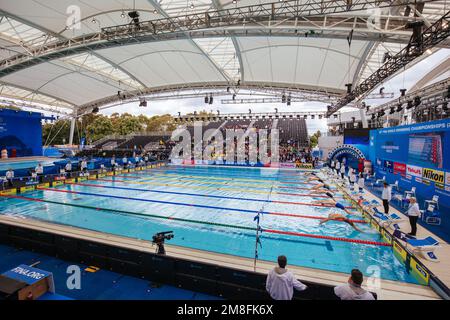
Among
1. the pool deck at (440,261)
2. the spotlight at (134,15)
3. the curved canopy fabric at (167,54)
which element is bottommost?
the pool deck at (440,261)

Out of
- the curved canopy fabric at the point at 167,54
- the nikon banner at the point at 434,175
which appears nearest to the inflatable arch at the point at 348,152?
the curved canopy fabric at the point at 167,54

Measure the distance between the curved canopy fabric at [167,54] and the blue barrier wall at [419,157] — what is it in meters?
4.74

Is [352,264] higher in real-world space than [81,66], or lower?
lower

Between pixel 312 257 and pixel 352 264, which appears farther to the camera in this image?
pixel 312 257

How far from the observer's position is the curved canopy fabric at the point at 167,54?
39.0 ft

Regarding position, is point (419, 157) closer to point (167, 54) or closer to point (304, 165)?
point (304, 165)

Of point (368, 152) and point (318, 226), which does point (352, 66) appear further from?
point (318, 226)

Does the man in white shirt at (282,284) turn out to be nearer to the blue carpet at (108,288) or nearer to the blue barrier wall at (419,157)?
the blue carpet at (108,288)

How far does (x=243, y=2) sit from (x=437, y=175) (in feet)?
37.3

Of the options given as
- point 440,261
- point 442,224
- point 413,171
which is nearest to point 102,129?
point 413,171

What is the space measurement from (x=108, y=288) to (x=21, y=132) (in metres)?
30.8

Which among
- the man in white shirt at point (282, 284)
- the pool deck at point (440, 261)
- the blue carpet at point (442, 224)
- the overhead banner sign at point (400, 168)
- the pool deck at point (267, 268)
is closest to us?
the man in white shirt at point (282, 284)

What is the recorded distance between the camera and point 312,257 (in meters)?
5.89
